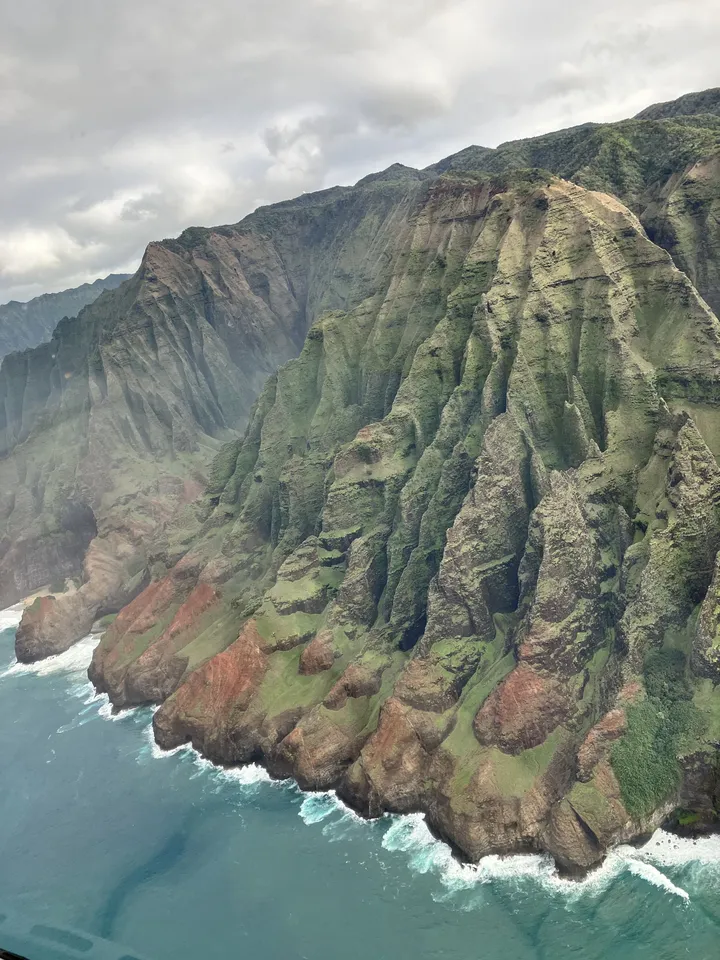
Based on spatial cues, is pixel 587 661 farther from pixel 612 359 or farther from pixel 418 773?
pixel 612 359

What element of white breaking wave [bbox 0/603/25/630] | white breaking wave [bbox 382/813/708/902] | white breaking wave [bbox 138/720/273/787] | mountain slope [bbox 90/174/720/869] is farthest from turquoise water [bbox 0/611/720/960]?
→ white breaking wave [bbox 0/603/25/630]

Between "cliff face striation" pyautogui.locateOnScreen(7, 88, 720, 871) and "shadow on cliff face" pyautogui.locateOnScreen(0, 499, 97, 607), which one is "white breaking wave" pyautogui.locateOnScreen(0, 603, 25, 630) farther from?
"cliff face striation" pyautogui.locateOnScreen(7, 88, 720, 871)

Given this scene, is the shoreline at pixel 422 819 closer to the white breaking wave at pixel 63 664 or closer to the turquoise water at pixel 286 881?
the turquoise water at pixel 286 881

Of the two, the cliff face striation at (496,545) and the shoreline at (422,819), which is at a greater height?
the cliff face striation at (496,545)

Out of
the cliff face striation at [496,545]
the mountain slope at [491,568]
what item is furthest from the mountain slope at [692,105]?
the mountain slope at [491,568]

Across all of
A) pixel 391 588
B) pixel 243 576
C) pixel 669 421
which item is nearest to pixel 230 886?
pixel 391 588

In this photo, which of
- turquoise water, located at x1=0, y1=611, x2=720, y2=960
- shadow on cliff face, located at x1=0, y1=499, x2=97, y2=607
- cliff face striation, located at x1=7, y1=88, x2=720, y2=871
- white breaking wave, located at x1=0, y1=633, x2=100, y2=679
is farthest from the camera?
shadow on cliff face, located at x1=0, y1=499, x2=97, y2=607
